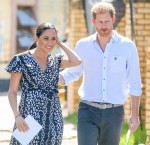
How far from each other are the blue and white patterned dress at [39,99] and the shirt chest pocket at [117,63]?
20.2 inches

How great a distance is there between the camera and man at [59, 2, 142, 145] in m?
5.21

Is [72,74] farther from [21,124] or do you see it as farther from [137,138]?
[137,138]

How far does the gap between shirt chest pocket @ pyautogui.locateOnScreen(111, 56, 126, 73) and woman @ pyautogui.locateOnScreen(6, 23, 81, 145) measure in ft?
1.59

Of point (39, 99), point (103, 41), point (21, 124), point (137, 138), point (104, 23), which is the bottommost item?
point (137, 138)

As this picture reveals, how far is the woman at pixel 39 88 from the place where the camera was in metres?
5.04

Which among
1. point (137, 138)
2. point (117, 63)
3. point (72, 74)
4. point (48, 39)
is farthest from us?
point (137, 138)

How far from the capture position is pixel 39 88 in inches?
200

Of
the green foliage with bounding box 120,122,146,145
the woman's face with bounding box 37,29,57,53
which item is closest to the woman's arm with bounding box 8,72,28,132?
the woman's face with bounding box 37,29,57,53

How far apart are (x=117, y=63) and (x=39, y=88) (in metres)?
0.68

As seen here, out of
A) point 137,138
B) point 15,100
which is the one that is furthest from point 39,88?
point 137,138

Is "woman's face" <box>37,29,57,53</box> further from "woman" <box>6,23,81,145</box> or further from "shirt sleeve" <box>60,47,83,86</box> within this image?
"shirt sleeve" <box>60,47,83,86</box>

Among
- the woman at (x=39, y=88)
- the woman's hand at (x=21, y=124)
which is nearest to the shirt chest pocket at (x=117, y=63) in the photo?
the woman at (x=39, y=88)

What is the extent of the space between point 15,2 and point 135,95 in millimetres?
15095

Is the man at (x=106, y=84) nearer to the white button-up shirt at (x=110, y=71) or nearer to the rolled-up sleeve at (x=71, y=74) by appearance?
the white button-up shirt at (x=110, y=71)
